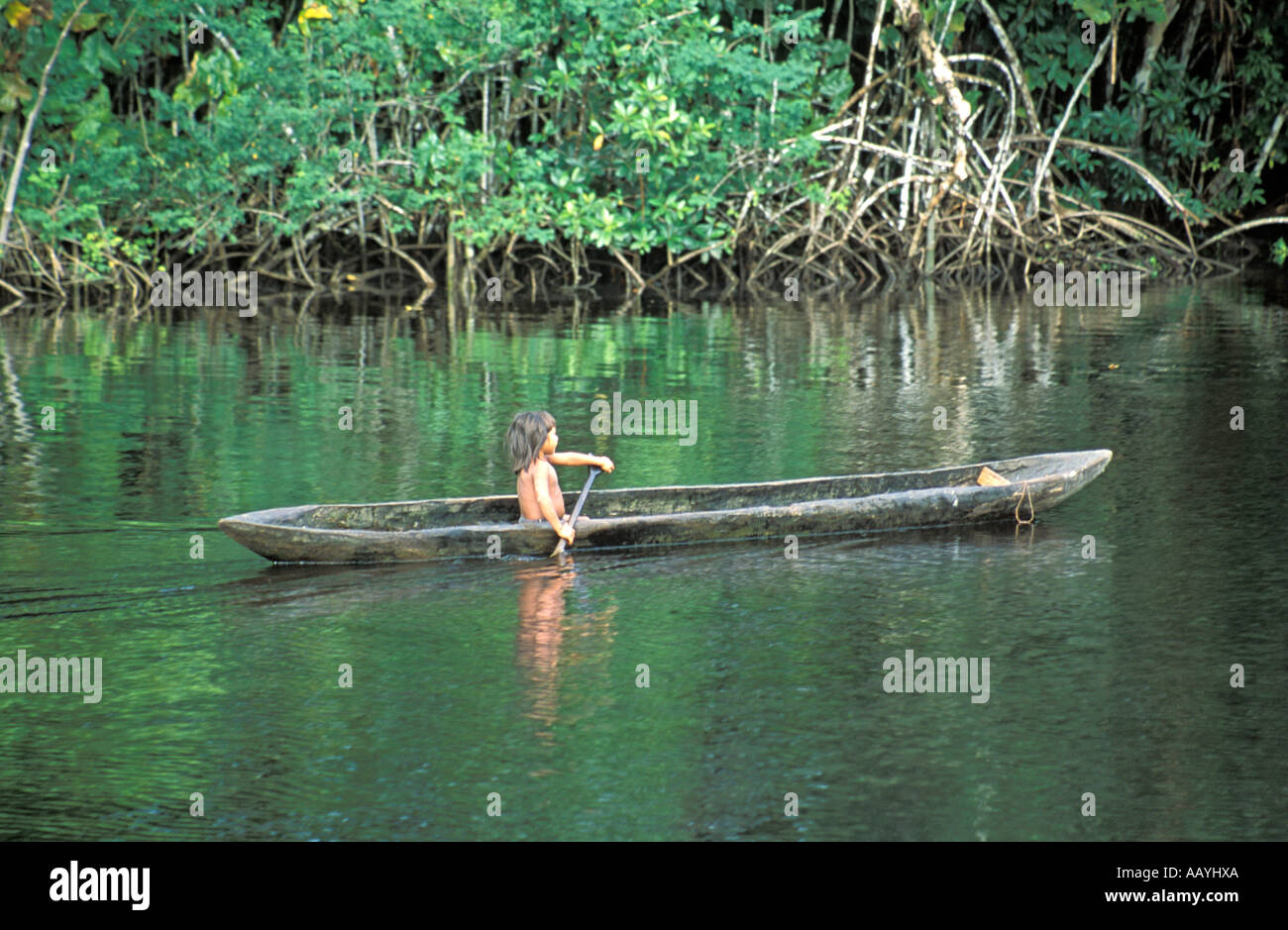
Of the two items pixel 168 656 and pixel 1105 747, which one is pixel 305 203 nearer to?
pixel 168 656

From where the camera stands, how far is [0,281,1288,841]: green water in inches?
235

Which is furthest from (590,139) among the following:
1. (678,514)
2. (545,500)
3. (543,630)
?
(543,630)

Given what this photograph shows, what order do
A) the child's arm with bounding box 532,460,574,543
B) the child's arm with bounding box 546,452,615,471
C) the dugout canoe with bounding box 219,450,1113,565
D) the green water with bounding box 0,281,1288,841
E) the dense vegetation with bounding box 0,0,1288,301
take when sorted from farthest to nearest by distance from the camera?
the dense vegetation with bounding box 0,0,1288,301, the child's arm with bounding box 546,452,615,471, the child's arm with bounding box 532,460,574,543, the dugout canoe with bounding box 219,450,1113,565, the green water with bounding box 0,281,1288,841

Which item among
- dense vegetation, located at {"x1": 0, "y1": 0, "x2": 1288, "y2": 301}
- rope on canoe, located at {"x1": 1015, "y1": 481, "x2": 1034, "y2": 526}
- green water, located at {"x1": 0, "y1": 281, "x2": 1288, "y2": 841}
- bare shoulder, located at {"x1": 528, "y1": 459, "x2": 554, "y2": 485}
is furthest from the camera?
dense vegetation, located at {"x1": 0, "y1": 0, "x2": 1288, "y2": 301}

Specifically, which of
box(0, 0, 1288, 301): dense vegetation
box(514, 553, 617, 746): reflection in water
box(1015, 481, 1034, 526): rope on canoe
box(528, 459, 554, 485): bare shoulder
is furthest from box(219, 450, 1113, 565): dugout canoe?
box(0, 0, 1288, 301): dense vegetation

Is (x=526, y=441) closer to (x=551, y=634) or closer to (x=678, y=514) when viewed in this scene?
(x=678, y=514)

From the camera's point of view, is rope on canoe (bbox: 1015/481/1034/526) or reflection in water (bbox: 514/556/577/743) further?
rope on canoe (bbox: 1015/481/1034/526)

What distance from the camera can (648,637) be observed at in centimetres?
796

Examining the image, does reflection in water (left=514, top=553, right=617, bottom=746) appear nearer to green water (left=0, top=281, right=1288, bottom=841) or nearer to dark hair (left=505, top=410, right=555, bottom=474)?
green water (left=0, top=281, right=1288, bottom=841)

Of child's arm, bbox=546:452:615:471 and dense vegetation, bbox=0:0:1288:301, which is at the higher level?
dense vegetation, bbox=0:0:1288:301

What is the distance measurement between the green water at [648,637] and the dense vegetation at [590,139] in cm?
936

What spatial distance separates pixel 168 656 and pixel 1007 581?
4.13m

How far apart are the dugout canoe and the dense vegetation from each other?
1437 centimetres

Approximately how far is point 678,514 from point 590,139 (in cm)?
1723
